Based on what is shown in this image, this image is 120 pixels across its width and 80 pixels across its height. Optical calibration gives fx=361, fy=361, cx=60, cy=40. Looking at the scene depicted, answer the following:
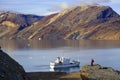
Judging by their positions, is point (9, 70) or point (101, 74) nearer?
point (9, 70)

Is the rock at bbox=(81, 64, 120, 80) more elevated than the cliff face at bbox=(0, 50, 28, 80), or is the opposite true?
the cliff face at bbox=(0, 50, 28, 80)

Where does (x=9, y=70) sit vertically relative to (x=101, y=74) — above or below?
above

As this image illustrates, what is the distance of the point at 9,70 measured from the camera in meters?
18.6

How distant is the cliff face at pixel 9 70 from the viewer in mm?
17766

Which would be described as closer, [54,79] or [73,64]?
[54,79]

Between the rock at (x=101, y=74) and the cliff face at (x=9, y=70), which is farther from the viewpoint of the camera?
the rock at (x=101, y=74)

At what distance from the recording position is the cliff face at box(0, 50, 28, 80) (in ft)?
58.3

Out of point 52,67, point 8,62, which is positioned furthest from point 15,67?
point 52,67

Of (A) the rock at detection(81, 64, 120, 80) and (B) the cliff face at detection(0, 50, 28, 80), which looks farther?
(A) the rock at detection(81, 64, 120, 80)

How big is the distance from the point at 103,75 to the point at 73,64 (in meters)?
85.8

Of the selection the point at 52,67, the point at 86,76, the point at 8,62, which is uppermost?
the point at 8,62

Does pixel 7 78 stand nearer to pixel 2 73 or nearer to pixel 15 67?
pixel 2 73

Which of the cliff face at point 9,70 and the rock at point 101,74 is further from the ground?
the cliff face at point 9,70

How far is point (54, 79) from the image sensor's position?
3797 cm
